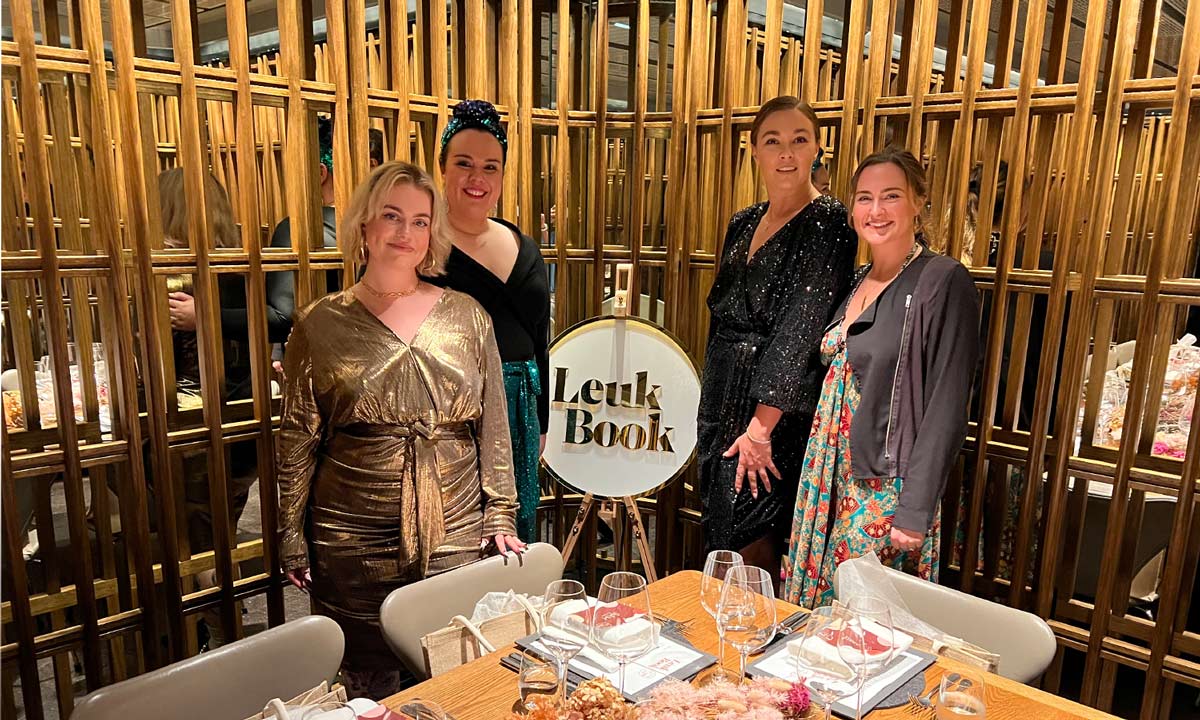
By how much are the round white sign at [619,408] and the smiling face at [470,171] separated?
60 cm

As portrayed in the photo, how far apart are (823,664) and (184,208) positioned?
2.09 meters

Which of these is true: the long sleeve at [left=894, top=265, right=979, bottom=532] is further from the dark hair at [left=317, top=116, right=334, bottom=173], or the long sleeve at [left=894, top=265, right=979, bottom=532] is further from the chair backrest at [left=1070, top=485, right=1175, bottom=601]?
the dark hair at [left=317, top=116, right=334, bottom=173]

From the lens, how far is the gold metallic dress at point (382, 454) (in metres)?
2.18

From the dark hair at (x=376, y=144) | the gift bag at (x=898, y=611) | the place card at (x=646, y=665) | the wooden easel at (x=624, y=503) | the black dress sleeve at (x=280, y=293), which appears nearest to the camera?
the place card at (x=646, y=665)

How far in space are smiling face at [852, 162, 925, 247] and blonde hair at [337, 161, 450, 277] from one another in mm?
1151

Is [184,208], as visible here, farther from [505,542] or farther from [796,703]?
[796,703]

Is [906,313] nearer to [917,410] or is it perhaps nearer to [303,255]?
[917,410]

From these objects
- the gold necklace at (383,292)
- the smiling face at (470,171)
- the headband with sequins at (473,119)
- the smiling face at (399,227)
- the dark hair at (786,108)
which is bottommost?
the gold necklace at (383,292)

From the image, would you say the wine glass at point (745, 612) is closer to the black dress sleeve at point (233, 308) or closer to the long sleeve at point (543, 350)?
the long sleeve at point (543, 350)

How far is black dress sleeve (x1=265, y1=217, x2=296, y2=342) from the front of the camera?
2.65 m

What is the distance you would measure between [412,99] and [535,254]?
680mm

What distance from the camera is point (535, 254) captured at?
2.71 m

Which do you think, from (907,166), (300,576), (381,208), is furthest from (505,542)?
(907,166)

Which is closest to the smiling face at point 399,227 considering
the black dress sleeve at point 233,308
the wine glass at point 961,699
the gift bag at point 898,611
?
the black dress sleeve at point 233,308
